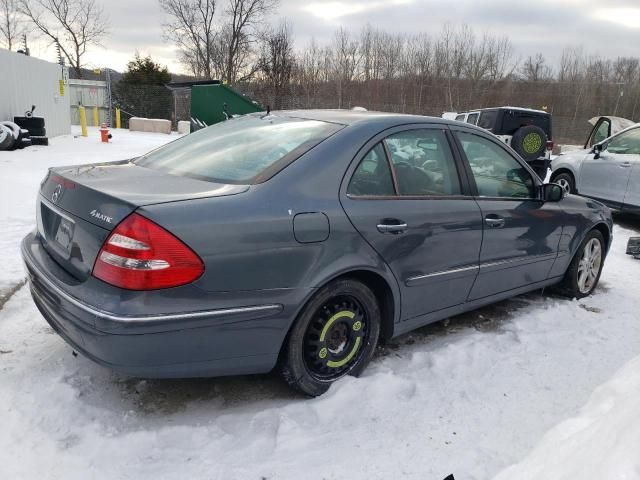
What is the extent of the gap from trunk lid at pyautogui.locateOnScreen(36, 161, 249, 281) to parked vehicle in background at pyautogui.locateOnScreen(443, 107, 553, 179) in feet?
33.4

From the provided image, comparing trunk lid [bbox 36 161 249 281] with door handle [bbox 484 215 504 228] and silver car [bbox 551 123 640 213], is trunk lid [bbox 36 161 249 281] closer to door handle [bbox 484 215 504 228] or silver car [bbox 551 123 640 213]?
door handle [bbox 484 215 504 228]

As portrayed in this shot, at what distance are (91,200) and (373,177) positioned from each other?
1.50 m

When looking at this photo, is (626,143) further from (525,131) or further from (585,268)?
(585,268)

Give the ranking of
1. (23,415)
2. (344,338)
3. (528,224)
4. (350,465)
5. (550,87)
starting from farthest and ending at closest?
(550,87) < (528,224) < (344,338) < (23,415) < (350,465)

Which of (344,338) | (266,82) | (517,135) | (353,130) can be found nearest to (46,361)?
(344,338)

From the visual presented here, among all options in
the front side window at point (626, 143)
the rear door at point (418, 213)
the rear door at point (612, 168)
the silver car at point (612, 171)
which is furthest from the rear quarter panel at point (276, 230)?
the front side window at point (626, 143)

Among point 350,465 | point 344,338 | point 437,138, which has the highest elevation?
point 437,138

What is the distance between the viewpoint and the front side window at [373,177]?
2.86 meters

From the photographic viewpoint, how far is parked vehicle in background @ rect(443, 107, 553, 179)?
11.5 meters

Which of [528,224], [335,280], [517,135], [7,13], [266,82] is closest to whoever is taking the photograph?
[335,280]

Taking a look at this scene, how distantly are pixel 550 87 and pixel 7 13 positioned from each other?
149 ft

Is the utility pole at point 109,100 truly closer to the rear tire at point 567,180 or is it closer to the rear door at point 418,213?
the rear tire at point 567,180

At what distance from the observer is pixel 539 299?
4703 mm

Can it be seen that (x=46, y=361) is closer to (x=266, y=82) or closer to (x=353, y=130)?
(x=353, y=130)
